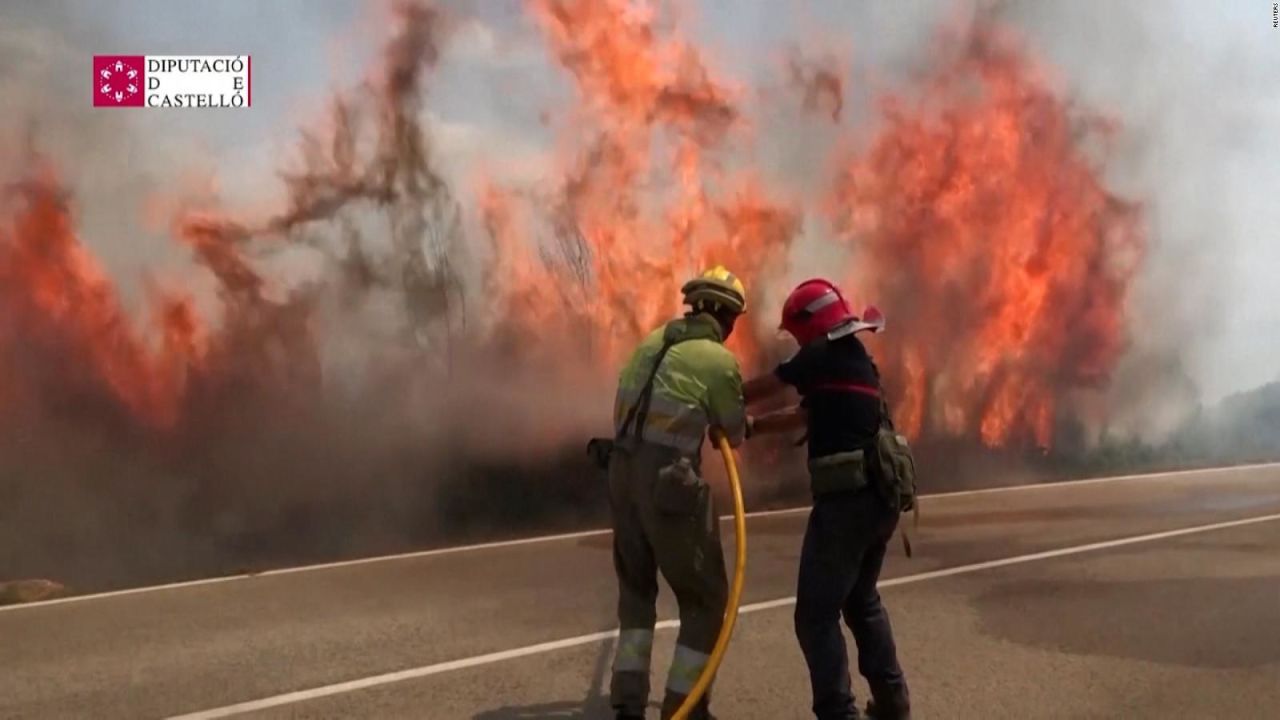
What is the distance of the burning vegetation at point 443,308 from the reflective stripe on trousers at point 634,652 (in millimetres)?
5052

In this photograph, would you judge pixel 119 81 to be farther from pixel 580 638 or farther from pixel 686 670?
pixel 686 670

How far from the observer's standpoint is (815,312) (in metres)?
3.84

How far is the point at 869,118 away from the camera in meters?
13.0

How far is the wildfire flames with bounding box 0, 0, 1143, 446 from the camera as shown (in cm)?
793

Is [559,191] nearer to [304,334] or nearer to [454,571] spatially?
[304,334]

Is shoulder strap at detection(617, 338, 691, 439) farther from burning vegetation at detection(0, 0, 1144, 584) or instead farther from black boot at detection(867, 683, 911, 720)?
burning vegetation at detection(0, 0, 1144, 584)

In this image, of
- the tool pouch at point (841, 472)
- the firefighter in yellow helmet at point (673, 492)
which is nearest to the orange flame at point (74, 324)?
the firefighter in yellow helmet at point (673, 492)

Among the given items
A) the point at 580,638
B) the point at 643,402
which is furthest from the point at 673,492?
the point at 580,638

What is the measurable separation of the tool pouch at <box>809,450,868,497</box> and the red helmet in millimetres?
435

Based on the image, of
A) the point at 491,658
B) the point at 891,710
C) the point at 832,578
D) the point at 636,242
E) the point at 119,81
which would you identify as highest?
the point at 119,81

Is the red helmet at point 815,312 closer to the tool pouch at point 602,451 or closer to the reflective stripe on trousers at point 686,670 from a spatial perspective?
the tool pouch at point 602,451

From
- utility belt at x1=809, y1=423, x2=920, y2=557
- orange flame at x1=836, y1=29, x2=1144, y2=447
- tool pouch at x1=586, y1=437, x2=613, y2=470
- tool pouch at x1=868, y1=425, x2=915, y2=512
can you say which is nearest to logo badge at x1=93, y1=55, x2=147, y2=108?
tool pouch at x1=586, y1=437, x2=613, y2=470

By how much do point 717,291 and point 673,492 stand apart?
2.59 ft

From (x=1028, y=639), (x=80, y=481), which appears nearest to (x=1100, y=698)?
(x=1028, y=639)
